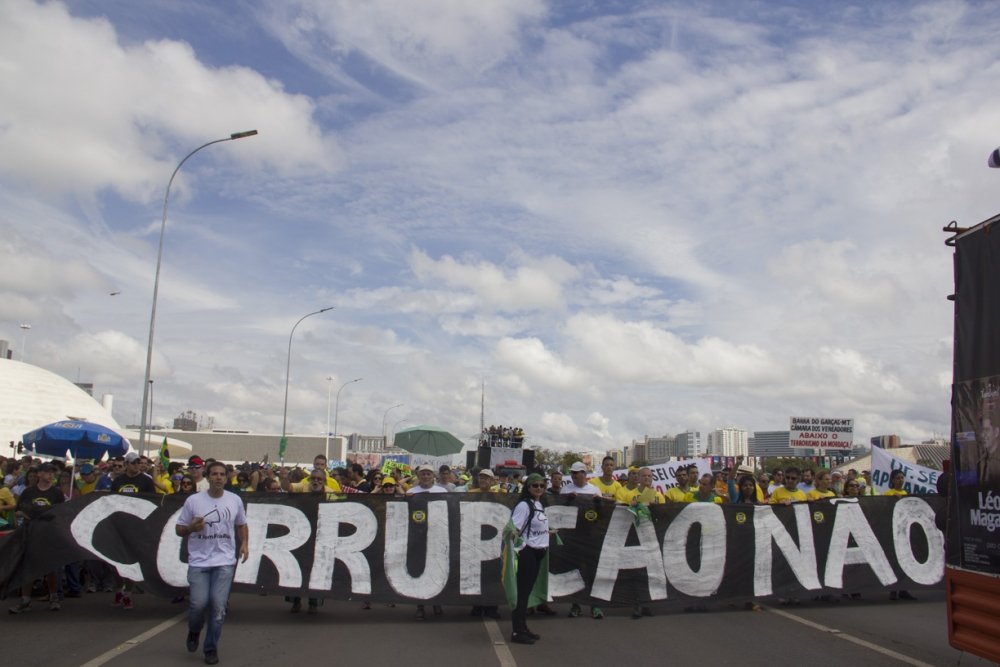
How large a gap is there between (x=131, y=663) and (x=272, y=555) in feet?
8.69

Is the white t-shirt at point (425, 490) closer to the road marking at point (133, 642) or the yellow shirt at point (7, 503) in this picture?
the road marking at point (133, 642)

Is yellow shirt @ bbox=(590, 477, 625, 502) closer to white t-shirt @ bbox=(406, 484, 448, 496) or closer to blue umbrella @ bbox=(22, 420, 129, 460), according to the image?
white t-shirt @ bbox=(406, 484, 448, 496)

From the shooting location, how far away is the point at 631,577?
9836 millimetres

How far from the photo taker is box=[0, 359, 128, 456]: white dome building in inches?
2682

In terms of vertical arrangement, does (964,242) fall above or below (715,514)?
above

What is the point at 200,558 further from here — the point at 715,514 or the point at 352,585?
the point at 715,514

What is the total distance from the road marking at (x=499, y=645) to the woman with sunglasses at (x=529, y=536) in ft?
0.95

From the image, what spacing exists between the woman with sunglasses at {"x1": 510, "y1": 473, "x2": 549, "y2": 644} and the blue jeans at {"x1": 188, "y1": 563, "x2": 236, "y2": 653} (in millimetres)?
2870

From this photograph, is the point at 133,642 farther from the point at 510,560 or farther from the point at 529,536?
the point at 529,536

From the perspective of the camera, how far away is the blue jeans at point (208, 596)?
7.08 m

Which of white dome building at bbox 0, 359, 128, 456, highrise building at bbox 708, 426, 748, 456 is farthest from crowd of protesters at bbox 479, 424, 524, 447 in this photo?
highrise building at bbox 708, 426, 748, 456

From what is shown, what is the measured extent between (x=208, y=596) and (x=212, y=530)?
0.57 metres

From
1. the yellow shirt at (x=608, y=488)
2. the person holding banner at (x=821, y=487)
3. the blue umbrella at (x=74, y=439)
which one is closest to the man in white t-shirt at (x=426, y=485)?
the yellow shirt at (x=608, y=488)

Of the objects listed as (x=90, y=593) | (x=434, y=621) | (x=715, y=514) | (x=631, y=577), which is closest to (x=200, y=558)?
(x=434, y=621)
